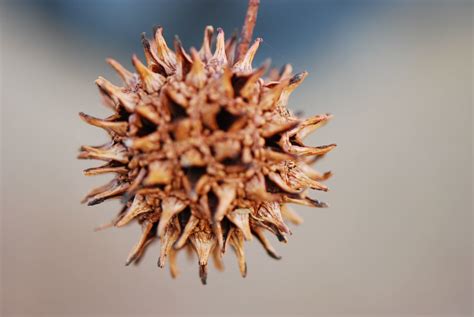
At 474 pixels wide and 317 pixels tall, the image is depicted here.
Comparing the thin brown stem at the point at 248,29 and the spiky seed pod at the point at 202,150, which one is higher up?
the thin brown stem at the point at 248,29

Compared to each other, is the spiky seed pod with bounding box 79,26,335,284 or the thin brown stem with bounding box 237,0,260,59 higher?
the thin brown stem with bounding box 237,0,260,59

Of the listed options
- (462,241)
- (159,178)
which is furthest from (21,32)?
(462,241)

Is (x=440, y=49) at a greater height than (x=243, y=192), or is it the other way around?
(x=440, y=49)

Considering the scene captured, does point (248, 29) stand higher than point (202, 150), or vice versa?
point (248, 29)

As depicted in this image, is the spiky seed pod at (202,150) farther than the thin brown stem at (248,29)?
No

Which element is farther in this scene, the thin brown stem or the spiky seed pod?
the thin brown stem

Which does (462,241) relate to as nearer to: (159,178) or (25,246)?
(159,178)

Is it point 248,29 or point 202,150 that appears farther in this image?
point 248,29

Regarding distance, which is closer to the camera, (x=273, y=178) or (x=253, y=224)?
(x=273, y=178)
